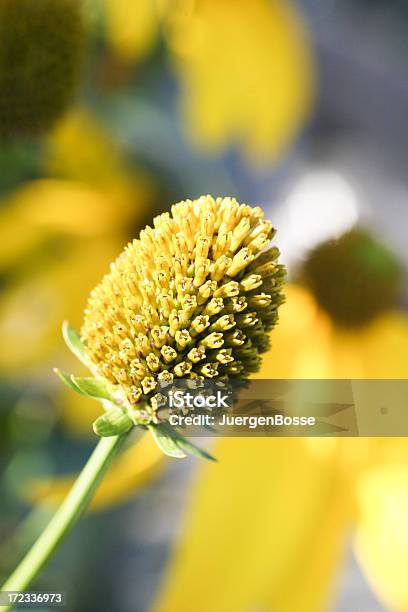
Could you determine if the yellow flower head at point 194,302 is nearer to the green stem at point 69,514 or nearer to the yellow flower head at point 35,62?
the green stem at point 69,514

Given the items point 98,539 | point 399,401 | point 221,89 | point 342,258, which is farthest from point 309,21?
point 98,539

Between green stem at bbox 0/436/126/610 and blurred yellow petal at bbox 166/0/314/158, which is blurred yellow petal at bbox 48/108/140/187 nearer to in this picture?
blurred yellow petal at bbox 166/0/314/158

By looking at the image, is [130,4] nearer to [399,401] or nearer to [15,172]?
[15,172]

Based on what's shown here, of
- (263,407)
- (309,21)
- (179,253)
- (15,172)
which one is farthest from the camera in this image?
(309,21)

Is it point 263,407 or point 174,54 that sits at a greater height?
point 174,54

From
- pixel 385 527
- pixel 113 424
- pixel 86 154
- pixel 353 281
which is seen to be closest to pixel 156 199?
pixel 86 154
